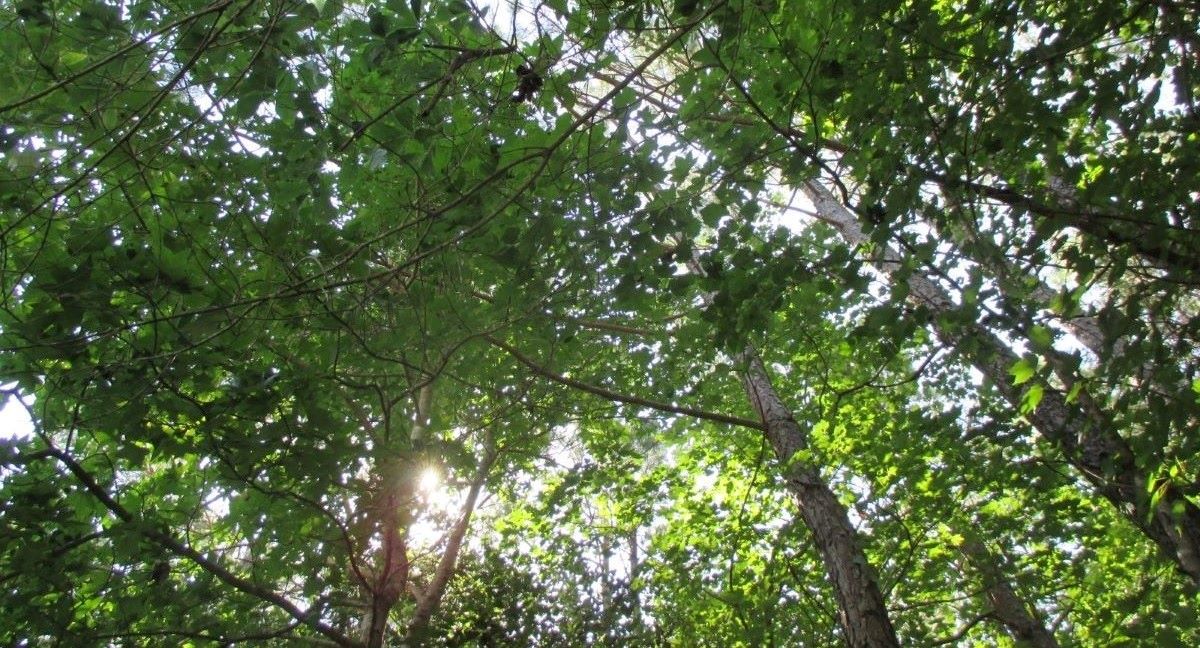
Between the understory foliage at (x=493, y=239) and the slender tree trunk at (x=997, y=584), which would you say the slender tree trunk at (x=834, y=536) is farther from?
the slender tree trunk at (x=997, y=584)

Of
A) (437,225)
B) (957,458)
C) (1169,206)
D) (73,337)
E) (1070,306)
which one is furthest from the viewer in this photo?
(957,458)

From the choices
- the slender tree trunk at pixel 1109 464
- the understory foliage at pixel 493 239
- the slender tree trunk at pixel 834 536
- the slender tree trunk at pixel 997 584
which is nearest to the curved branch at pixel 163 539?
the understory foliage at pixel 493 239

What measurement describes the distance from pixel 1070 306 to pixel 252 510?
3582 mm

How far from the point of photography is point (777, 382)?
6004 millimetres

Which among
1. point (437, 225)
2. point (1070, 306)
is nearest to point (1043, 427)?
point (1070, 306)

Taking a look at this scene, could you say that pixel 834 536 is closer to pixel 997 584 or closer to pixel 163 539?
Result: pixel 997 584

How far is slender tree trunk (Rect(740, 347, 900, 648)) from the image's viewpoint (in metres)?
3.53

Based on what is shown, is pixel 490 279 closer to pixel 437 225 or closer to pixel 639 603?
pixel 437 225

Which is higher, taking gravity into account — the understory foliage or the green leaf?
the understory foliage

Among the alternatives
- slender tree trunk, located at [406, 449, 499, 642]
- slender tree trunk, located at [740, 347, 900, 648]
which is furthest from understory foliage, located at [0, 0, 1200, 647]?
slender tree trunk, located at [406, 449, 499, 642]

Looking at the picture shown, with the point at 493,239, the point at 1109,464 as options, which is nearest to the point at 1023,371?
the point at 1109,464

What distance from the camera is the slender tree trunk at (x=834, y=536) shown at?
3.53m

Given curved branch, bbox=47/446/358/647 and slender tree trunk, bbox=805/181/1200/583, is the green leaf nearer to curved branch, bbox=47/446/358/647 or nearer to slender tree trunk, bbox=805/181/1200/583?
slender tree trunk, bbox=805/181/1200/583

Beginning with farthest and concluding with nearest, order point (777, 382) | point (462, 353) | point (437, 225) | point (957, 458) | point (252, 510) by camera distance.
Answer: point (777, 382) < point (957, 458) < point (462, 353) < point (252, 510) < point (437, 225)
